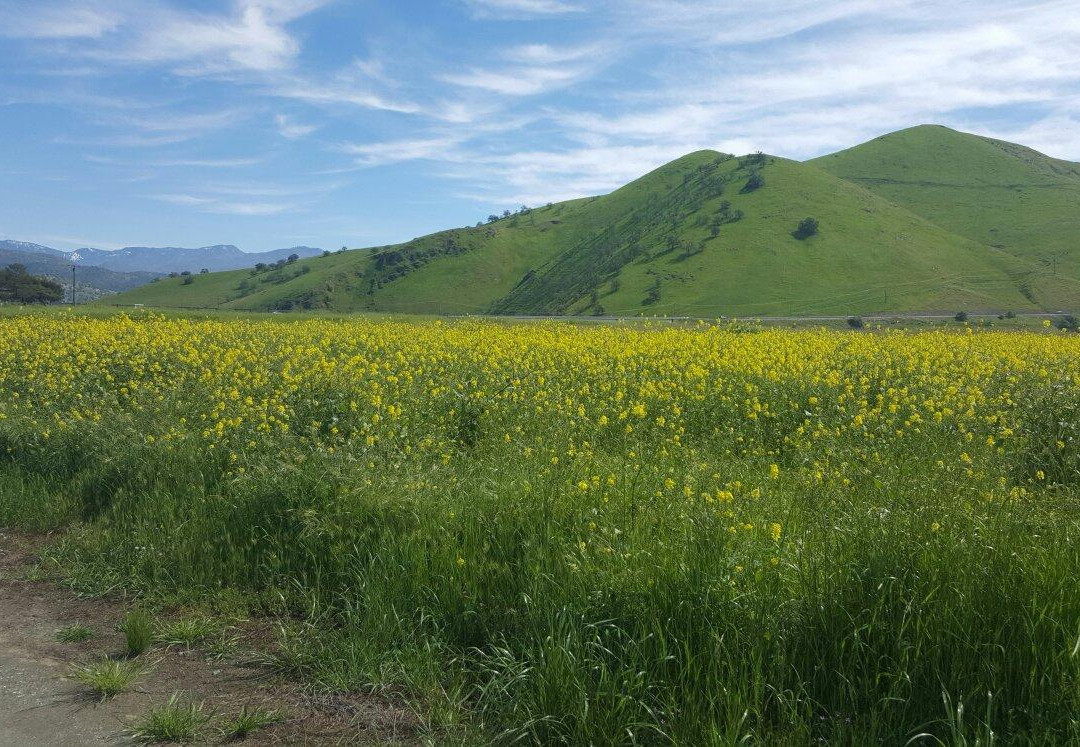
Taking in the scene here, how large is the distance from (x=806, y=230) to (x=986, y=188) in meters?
59.0

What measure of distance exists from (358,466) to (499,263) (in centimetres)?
15511

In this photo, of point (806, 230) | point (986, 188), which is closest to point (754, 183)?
point (806, 230)

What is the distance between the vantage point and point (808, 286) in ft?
306

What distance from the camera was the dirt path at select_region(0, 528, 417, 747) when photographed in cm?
390

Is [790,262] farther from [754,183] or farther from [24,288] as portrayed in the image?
[24,288]

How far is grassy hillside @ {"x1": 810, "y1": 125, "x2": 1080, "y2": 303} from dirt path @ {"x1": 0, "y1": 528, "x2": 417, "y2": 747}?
313ft

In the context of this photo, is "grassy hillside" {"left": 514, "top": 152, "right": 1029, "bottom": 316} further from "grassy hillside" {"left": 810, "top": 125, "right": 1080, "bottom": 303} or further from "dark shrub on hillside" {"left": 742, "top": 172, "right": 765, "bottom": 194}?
"grassy hillside" {"left": 810, "top": 125, "right": 1080, "bottom": 303}

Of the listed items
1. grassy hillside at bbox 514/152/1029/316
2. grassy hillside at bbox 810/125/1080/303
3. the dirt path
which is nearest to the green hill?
grassy hillside at bbox 514/152/1029/316

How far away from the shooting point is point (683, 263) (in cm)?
11081

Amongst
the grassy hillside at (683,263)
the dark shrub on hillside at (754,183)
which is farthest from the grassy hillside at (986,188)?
the dark shrub on hillside at (754,183)

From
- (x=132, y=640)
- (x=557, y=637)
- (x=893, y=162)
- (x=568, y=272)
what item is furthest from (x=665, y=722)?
(x=893, y=162)

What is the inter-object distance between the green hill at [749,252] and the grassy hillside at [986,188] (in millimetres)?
467

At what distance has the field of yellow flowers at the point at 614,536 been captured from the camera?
361 centimetres

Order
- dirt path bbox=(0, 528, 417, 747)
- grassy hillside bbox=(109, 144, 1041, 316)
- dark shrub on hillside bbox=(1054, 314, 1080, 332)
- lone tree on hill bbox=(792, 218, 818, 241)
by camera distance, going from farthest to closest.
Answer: lone tree on hill bbox=(792, 218, 818, 241) → grassy hillside bbox=(109, 144, 1041, 316) → dark shrub on hillside bbox=(1054, 314, 1080, 332) → dirt path bbox=(0, 528, 417, 747)
